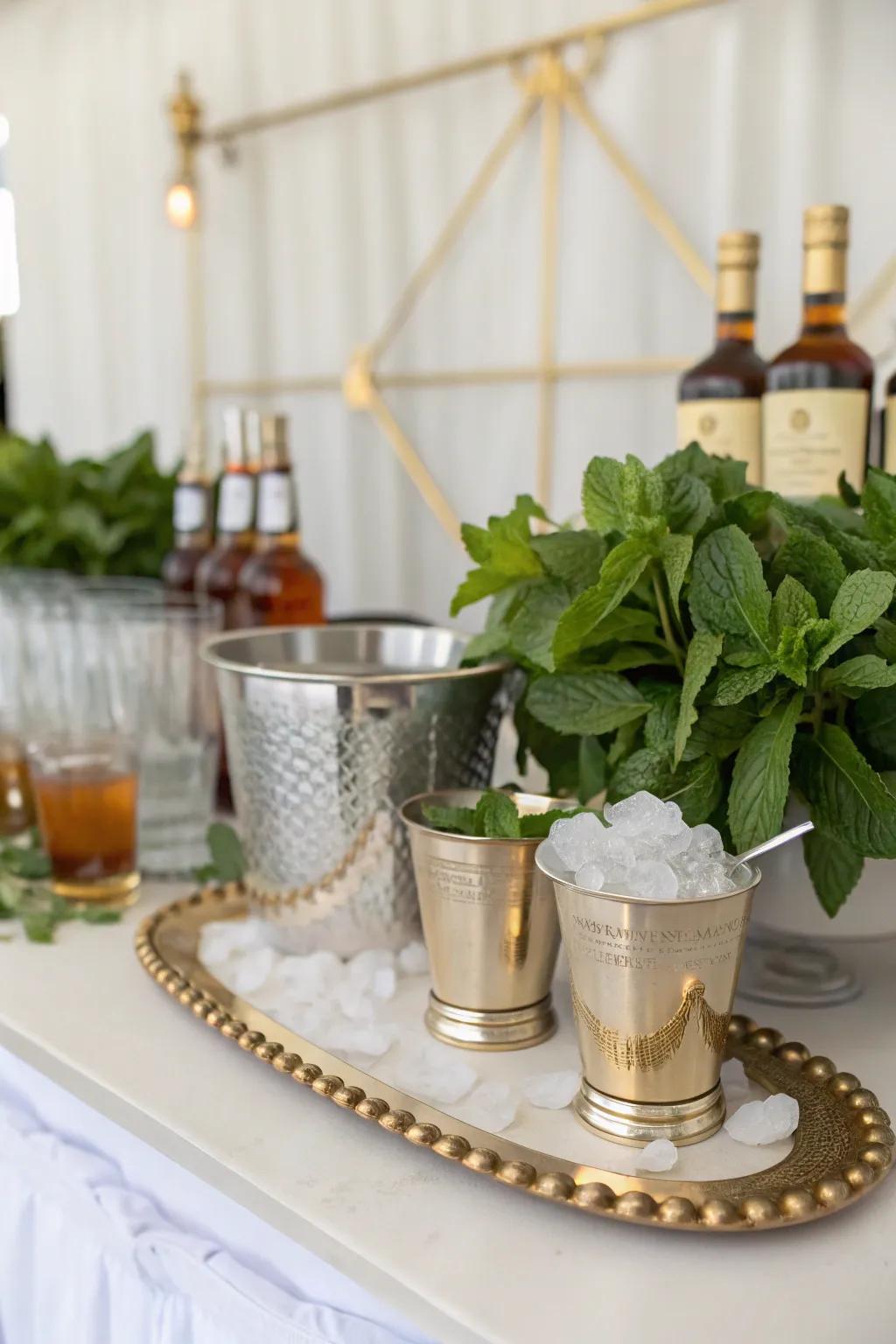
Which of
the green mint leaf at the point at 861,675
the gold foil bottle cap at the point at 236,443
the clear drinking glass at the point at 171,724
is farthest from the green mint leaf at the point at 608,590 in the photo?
the gold foil bottle cap at the point at 236,443

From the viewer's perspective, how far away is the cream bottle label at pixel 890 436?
2.78 feet

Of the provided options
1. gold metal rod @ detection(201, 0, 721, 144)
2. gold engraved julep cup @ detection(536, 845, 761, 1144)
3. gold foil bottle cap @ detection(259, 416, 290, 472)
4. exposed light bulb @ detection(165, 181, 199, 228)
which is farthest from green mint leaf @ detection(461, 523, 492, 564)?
exposed light bulb @ detection(165, 181, 199, 228)

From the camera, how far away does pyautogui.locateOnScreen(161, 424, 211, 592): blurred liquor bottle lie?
1.21m

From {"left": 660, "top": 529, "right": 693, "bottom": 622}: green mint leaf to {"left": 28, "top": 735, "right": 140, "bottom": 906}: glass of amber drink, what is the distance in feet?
1.56

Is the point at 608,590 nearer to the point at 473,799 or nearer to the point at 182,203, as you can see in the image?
the point at 473,799

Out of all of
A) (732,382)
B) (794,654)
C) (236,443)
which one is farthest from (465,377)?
(794,654)

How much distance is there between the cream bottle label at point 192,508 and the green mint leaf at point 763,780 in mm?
796

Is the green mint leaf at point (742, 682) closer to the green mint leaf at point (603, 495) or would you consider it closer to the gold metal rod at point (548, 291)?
the green mint leaf at point (603, 495)

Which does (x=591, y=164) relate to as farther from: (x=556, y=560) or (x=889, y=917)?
(x=889, y=917)

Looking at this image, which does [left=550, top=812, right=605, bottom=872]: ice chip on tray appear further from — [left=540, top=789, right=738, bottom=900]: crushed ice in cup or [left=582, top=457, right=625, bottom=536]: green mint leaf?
[left=582, top=457, right=625, bottom=536]: green mint leaf

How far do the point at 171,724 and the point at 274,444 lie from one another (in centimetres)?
30

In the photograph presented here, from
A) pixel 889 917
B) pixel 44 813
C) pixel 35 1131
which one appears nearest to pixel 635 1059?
pixel 889 917

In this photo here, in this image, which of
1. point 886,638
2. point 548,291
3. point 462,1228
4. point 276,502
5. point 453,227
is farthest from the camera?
point 453,227

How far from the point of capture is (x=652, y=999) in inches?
20.0
